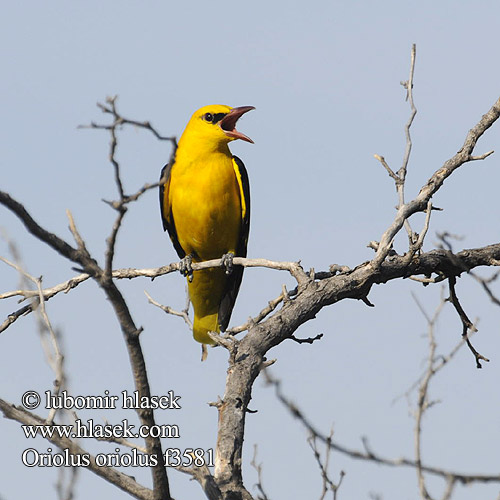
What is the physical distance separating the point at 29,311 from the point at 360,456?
3.73m

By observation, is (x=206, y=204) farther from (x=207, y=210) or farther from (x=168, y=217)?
(x=168, y=217)

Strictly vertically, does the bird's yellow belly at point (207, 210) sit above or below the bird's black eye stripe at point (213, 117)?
below

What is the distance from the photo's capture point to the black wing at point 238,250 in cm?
692

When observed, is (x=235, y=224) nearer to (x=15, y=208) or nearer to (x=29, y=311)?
(x=29, y=311)

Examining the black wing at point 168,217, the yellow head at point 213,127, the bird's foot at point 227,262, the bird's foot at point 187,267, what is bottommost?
the bird's foot at point 227,262

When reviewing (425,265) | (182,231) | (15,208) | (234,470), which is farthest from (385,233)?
(15,208)

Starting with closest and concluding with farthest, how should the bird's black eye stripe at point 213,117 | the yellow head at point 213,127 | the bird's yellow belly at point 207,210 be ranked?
1. the bird's yellow belly at point 207,210
2. the yellow head at point 213,127
3. the bird's black eye stripe at point 213,117

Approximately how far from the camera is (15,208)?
2.57 meters

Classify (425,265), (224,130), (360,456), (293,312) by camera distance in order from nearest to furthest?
1. (360,456)
2. (293,312)
3. (425,265)
4. (224,130)

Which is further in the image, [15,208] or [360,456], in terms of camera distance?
[15,208]

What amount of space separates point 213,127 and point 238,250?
3.60ft

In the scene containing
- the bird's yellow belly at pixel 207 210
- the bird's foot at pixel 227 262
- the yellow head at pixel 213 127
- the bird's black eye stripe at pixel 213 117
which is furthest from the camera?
the bird's black eye stripe at pixel 213 117

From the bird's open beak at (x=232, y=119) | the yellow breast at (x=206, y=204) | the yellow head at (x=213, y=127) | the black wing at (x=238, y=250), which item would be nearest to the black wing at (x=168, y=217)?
the yellow breast at (x=206, y=204)

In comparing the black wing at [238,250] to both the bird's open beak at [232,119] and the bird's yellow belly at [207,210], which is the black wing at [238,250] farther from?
the bird's open beak at [232,119]
